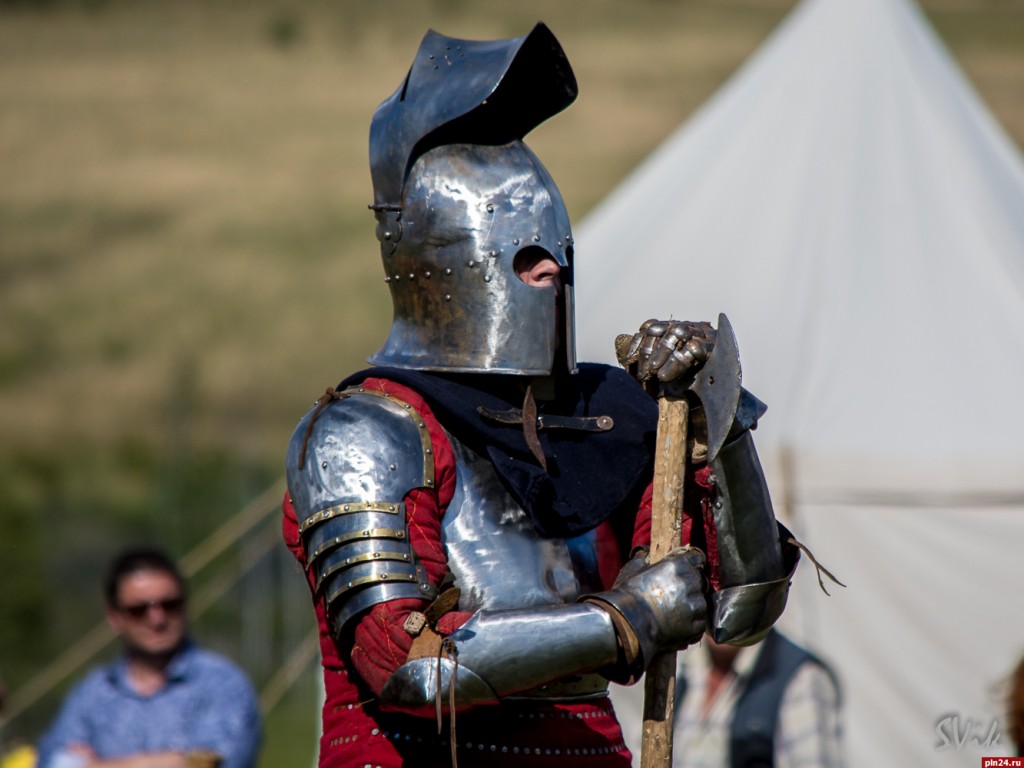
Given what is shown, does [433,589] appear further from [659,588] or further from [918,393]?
[918,393]

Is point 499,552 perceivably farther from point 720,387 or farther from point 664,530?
point 720,387

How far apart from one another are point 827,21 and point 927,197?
1168 millimetres

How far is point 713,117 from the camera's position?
25.0 ft

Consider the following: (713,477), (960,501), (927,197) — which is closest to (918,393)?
(960,501)

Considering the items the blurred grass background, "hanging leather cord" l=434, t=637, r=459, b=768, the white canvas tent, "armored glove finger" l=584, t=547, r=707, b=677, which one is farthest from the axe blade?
the blurred grass background

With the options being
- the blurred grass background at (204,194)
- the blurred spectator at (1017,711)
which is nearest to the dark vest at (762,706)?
the blurred spectator at (1017,711)

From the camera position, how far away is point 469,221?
3406 mm

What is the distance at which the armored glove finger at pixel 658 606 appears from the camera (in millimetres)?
2992

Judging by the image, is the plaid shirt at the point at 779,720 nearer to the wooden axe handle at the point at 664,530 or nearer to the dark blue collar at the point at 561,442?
the dark blue collar at the point at 561,442

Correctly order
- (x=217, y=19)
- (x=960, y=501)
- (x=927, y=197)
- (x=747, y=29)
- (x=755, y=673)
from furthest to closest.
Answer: (x=217, y=19) → (x=747, y=29) → (x=927, y=197) → (x=960, y=501) → (x=755, y=673)

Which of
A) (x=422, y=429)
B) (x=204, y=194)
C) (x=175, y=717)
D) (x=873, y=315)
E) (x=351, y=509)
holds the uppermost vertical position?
(x=204, y=194)

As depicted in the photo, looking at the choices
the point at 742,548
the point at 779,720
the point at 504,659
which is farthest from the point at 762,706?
the point at 504,659

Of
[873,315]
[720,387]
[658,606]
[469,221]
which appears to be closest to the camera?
[658,606]

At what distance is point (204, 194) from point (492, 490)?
2948 centimetres
